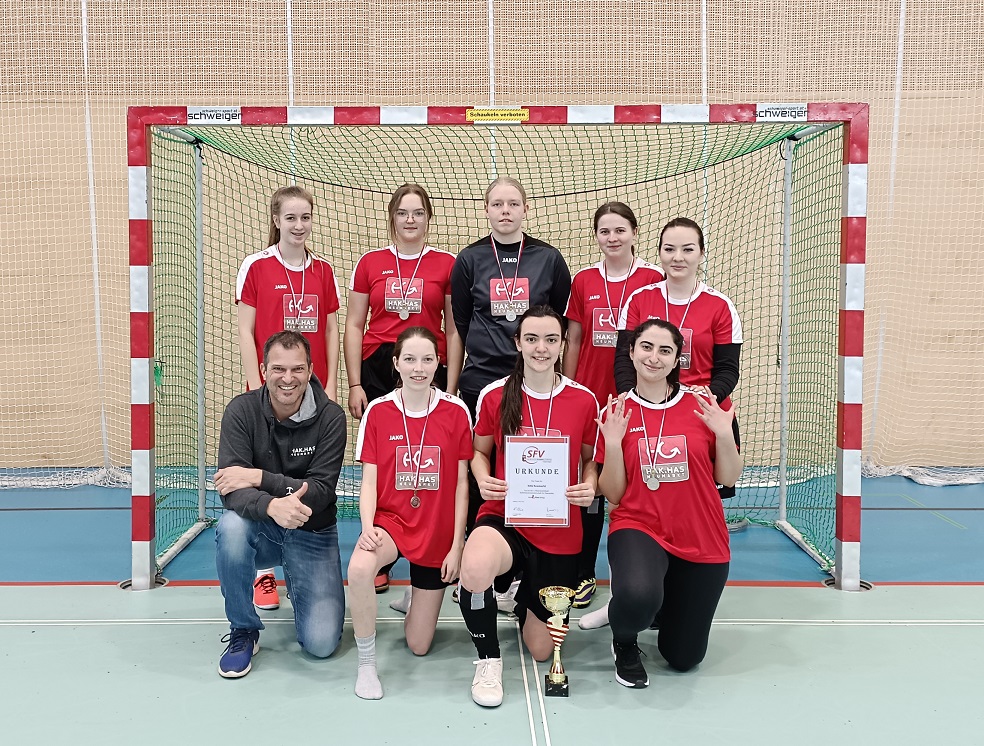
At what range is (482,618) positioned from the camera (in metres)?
2.86

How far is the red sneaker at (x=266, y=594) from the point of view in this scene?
3.59 meters

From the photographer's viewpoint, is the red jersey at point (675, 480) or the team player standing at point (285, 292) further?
the team player standing at point (285, 292)

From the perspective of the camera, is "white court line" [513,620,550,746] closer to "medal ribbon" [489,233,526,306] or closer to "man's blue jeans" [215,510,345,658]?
"man's blue jeans" [215,510,345,658]

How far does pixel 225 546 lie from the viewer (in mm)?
2982

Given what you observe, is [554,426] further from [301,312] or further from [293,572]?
[301,312]

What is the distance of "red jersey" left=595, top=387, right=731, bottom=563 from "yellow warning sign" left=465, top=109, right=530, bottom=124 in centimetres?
144

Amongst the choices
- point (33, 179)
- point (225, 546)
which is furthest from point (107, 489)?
point (225, 546)

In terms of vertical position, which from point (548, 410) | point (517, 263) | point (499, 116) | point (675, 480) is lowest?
point (675, 480)

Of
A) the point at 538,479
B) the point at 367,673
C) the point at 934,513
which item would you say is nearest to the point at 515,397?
the point at 538,479

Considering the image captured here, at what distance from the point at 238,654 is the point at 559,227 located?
3951mm

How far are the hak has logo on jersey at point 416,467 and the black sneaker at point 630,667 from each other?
0.92 meters

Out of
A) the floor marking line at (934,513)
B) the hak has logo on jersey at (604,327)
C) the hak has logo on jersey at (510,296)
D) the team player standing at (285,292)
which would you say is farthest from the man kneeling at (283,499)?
the floor marking line at (934,513)

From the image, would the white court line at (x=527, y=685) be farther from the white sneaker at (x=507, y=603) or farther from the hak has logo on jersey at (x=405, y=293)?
the hak has logo on jersey at (x=405, y=293)

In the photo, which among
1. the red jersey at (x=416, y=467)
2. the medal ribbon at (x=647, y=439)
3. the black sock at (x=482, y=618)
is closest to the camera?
the black sock at (x=482, y=618)
